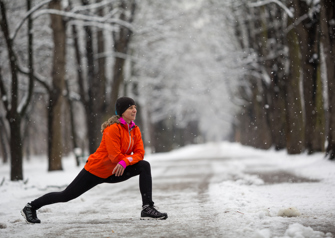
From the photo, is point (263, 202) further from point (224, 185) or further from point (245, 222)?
point (224, 185)

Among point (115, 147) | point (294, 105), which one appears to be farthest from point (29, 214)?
point (294, 105)

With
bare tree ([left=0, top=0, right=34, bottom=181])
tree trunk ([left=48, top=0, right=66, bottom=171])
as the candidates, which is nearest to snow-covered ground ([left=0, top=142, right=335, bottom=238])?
bare tree ([left=0, top=0, right=34, bottom=181])

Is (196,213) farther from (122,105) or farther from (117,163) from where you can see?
(122,105)

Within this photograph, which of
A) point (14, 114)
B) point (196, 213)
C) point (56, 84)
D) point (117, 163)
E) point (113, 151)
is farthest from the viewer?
point (56, 84)

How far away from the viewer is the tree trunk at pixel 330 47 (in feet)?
44.3

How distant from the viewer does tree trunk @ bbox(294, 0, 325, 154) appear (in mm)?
16875

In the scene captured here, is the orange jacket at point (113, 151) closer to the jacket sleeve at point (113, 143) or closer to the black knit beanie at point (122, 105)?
the jacket sleeve at point (113, 143)

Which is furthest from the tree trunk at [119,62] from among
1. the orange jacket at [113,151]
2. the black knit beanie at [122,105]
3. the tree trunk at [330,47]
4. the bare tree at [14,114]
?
the orange jacket at [113,151]

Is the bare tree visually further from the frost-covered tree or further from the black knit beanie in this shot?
the frost-covered tree

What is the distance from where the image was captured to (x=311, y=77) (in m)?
17.2

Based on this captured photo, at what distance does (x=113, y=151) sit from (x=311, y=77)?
42.7ft

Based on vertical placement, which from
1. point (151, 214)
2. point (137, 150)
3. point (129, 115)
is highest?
point (129, 115)

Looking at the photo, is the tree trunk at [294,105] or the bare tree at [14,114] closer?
the bare tree at [14,114]

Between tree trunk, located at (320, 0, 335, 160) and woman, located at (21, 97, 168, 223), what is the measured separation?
9.23 m
